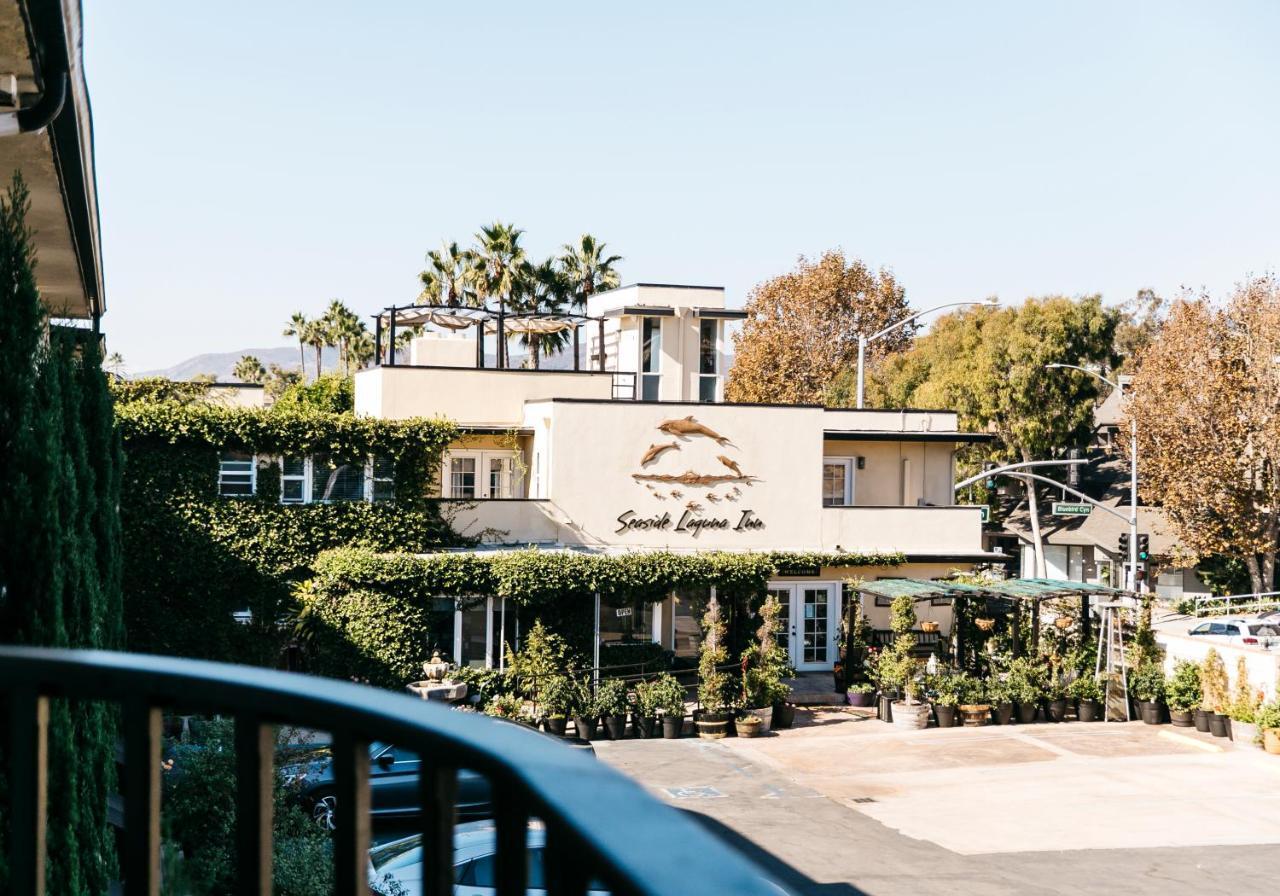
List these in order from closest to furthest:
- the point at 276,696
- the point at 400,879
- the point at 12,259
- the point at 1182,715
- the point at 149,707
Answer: the point at 276,696 → the point at 149,707 → the point at 12,259 → the point at 400,879 → the point at 1182,715

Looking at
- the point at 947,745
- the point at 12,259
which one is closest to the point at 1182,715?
the point at 947,745

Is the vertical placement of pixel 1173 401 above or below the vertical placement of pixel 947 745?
above

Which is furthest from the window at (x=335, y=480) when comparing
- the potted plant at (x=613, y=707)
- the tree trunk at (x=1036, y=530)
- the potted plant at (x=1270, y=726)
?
the tree trunk at (x=1036, y=530)

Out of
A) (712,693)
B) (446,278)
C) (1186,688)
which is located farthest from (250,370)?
(1186,688)

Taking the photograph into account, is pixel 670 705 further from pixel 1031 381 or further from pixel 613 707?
pixel 1031 381

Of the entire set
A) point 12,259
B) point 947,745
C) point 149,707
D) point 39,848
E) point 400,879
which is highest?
point 12,259

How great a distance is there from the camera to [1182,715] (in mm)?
28250

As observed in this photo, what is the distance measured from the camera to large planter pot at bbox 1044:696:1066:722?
2880 centimetres

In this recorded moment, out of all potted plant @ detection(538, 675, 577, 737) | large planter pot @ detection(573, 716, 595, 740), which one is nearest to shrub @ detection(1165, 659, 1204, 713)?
large planter pot @ detection(573, 716, 595, 740)

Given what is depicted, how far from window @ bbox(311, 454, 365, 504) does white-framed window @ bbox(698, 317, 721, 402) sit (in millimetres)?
13421

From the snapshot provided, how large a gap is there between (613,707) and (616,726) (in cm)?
40

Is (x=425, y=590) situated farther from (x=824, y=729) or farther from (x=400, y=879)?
(x=400, y=879)

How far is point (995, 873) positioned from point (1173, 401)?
3928 centimetres

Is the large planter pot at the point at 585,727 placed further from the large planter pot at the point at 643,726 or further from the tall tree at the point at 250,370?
the tall tree at the point at 250,370
